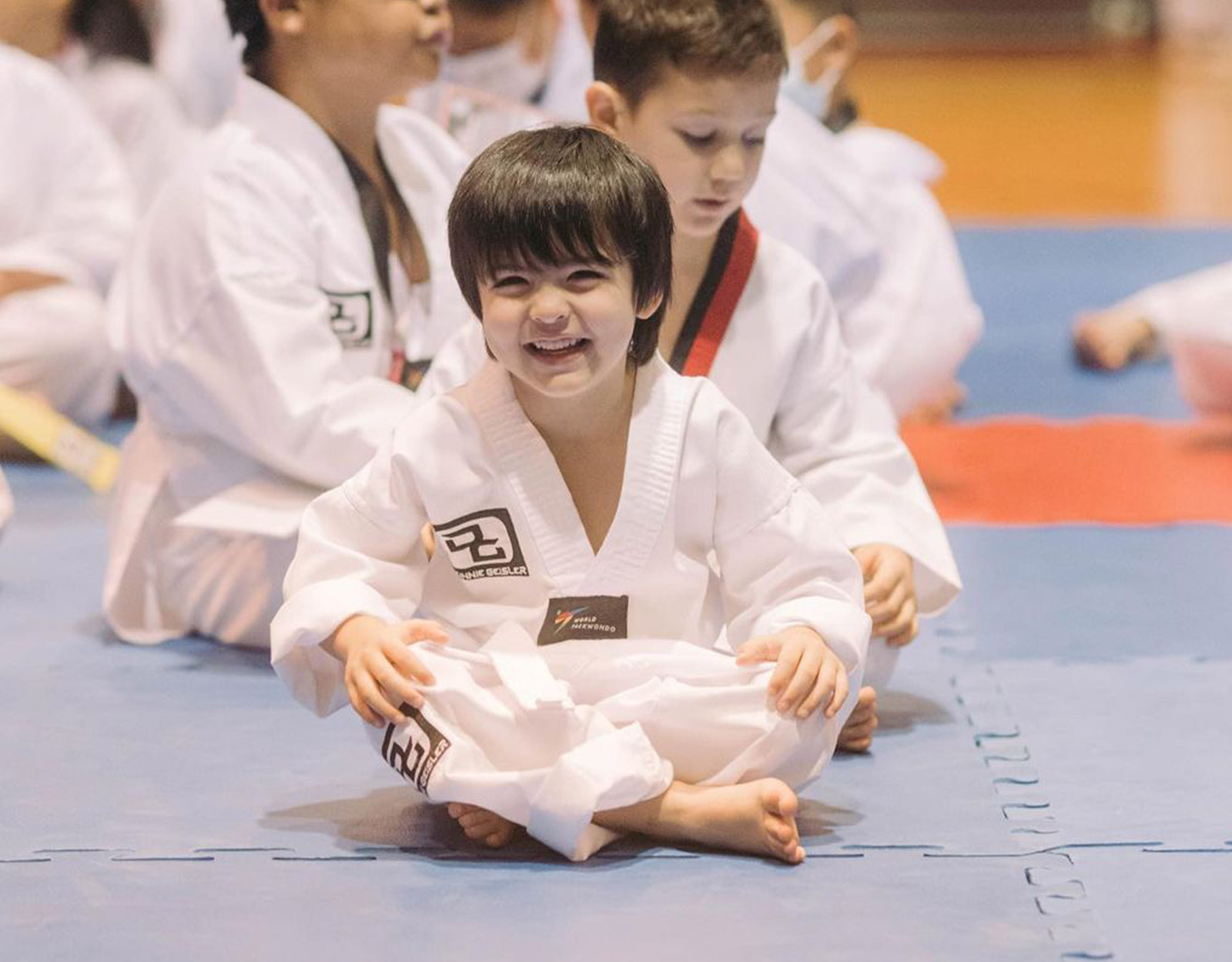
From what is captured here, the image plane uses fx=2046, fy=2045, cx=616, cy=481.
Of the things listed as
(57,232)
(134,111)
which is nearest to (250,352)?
(57,232)

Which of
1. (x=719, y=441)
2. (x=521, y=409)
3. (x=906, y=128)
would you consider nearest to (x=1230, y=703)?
(x=719, y=441)

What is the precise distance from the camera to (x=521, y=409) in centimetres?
245

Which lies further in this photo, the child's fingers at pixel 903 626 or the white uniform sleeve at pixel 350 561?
the child's fingers at pixel 903 626

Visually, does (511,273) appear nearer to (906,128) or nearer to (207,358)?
(207,358)

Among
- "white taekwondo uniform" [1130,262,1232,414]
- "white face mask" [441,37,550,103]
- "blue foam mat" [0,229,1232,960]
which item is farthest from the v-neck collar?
"white taekwondo uniform" [1130,262,1232,414]

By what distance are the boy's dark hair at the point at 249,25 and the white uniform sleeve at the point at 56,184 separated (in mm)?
1707

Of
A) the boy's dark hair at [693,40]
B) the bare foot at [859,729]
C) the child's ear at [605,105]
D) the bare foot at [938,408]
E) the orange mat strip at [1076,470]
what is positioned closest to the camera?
the bare foot at [859,729]

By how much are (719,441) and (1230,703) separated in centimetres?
95

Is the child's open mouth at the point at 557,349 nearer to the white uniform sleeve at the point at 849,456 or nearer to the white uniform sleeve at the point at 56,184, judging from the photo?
the white uniform sleeve at the point at 849,456

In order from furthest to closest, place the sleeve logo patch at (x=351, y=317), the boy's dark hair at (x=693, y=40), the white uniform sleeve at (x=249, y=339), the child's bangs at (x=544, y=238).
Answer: the sleeve logo patch at (x=351, y=317) < the white uniform sleeve at (x=249, y=339) < the boy's dark hair at (x=693, y=40) < the child's bangs at (x=544, y=238)

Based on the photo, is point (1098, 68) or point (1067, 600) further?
point (1098, 68)

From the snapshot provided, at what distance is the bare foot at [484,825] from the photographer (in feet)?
7.75

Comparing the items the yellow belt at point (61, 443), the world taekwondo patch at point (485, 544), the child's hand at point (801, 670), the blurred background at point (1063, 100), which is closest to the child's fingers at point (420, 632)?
the world taekwondo patch at point (485, 544)

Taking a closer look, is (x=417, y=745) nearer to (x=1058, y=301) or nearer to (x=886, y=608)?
(x=886, y=608)
